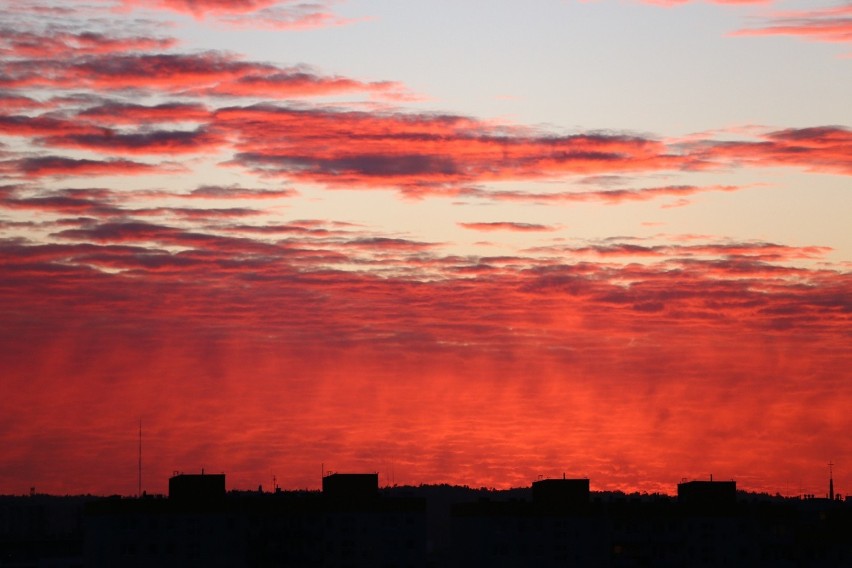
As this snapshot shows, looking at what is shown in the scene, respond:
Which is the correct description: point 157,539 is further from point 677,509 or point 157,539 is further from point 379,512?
point 677,509

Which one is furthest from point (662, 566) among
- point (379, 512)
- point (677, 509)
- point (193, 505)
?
point (193, 505)

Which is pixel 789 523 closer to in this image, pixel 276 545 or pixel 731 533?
pixel 731 533

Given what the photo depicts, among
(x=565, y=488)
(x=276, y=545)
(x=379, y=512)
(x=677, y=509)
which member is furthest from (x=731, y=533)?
(x=276, y=545)

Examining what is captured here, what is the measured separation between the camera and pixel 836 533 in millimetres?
194625

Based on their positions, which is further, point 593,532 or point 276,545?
point 593,532

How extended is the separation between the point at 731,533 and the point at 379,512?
151 feet

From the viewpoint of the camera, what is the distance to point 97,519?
169875mm

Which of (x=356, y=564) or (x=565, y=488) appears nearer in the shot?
(x=356, y=564)

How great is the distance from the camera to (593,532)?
186 meters

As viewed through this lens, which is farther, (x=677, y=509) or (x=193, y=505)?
(x=677, y=509)

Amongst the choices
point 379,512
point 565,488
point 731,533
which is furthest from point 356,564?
point 731,533

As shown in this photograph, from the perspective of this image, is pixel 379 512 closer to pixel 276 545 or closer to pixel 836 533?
pixel 276 545

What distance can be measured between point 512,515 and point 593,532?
10256mm

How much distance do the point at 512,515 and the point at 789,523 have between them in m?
36.3
